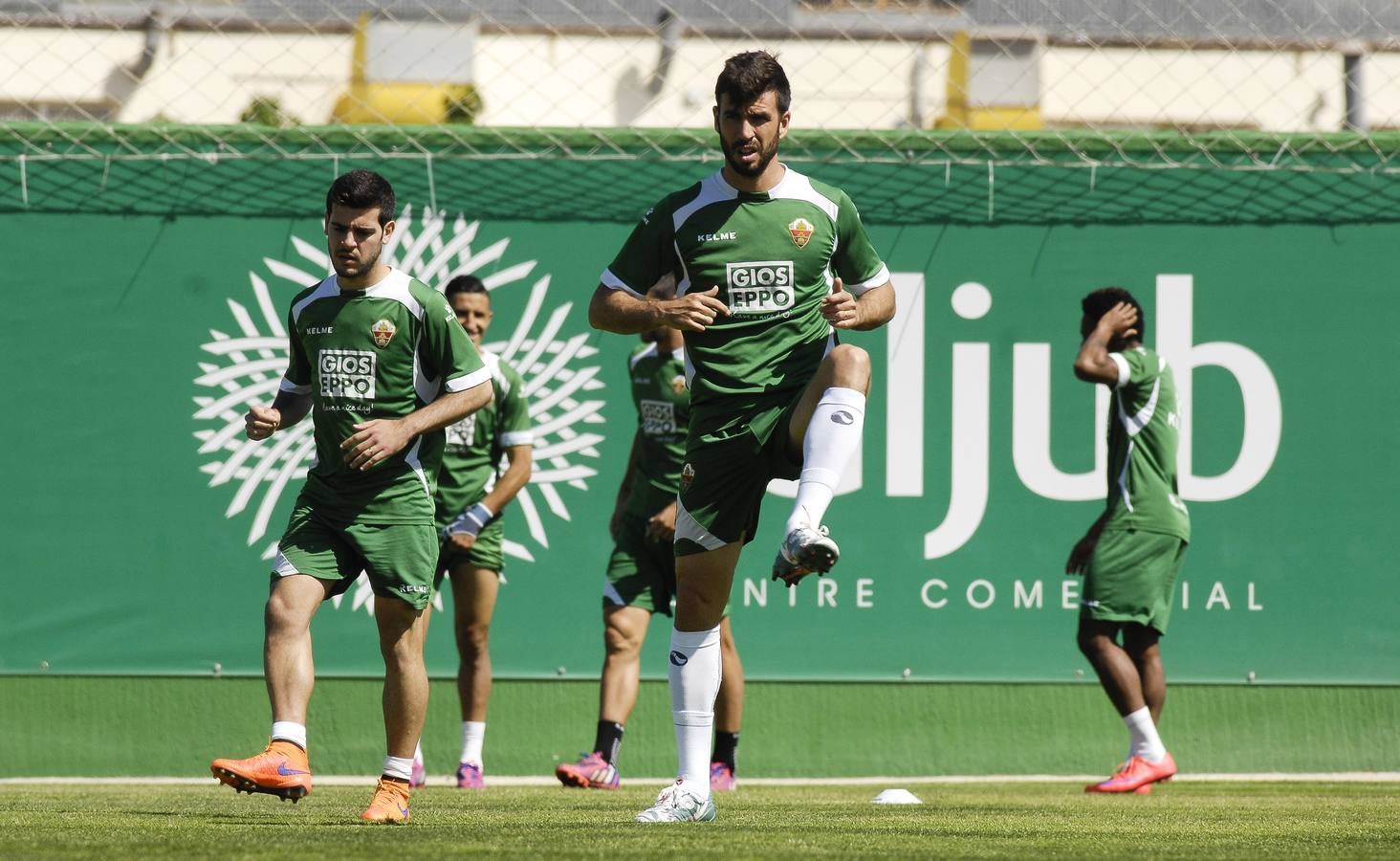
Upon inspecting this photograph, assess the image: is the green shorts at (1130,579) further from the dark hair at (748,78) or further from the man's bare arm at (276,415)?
the man's bare arm at (276,415)

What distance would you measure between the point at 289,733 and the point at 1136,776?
437 cm

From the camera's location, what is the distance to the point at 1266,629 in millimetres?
9336

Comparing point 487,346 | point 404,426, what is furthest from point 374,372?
point 487,346

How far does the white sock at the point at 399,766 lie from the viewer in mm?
5387

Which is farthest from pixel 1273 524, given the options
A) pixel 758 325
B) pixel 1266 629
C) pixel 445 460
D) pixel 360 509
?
pixel 360 509

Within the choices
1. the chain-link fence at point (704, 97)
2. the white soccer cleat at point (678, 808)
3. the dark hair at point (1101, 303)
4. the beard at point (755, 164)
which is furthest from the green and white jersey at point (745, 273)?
the chain-link fence at point (704, 97)

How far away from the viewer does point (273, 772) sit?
15.9ft

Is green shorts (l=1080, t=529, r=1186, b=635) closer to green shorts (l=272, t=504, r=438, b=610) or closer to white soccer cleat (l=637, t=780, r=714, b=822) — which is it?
white soccer cleat (l=637, t=780, r=714, b=822)

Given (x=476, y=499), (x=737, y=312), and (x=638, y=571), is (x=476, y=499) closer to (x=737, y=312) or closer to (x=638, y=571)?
(x=638, y=571)

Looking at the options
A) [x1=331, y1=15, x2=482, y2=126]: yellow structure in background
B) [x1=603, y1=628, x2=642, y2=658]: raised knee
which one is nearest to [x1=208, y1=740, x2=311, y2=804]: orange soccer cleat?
[x1=603, y1=628, x2=642, y2=658]: raised knee

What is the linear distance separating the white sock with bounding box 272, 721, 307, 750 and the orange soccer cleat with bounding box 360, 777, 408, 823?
31cm

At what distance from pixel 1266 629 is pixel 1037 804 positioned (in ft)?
10.1

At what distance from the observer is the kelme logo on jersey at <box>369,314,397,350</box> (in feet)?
17.6

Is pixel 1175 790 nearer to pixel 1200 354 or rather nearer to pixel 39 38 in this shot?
pixel 1200 354
